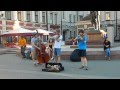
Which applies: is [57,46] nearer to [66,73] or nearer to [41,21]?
[66,73]

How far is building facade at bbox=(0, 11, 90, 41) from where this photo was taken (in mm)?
39281

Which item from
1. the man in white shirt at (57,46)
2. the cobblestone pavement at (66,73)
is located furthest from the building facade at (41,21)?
the cobblestone pavement at (66,73)

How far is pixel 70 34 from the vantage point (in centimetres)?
5797

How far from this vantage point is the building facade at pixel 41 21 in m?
39.3

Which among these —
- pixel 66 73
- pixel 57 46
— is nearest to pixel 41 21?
pixel 57 46

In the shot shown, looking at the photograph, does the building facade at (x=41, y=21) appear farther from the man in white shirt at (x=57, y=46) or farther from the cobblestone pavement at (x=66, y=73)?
the cobblestone pavement at (x=66, y=73)

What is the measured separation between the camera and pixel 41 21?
4841cm

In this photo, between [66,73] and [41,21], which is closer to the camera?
[66,73]

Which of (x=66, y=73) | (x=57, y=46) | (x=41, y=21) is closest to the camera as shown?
(x=66, y=73)

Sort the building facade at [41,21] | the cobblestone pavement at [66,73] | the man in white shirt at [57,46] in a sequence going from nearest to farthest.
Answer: the cobblestone pavement at [66,73] → the man in white shirt at [57,46] → the building facade at [41,21]

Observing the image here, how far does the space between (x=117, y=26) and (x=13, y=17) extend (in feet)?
71.5
